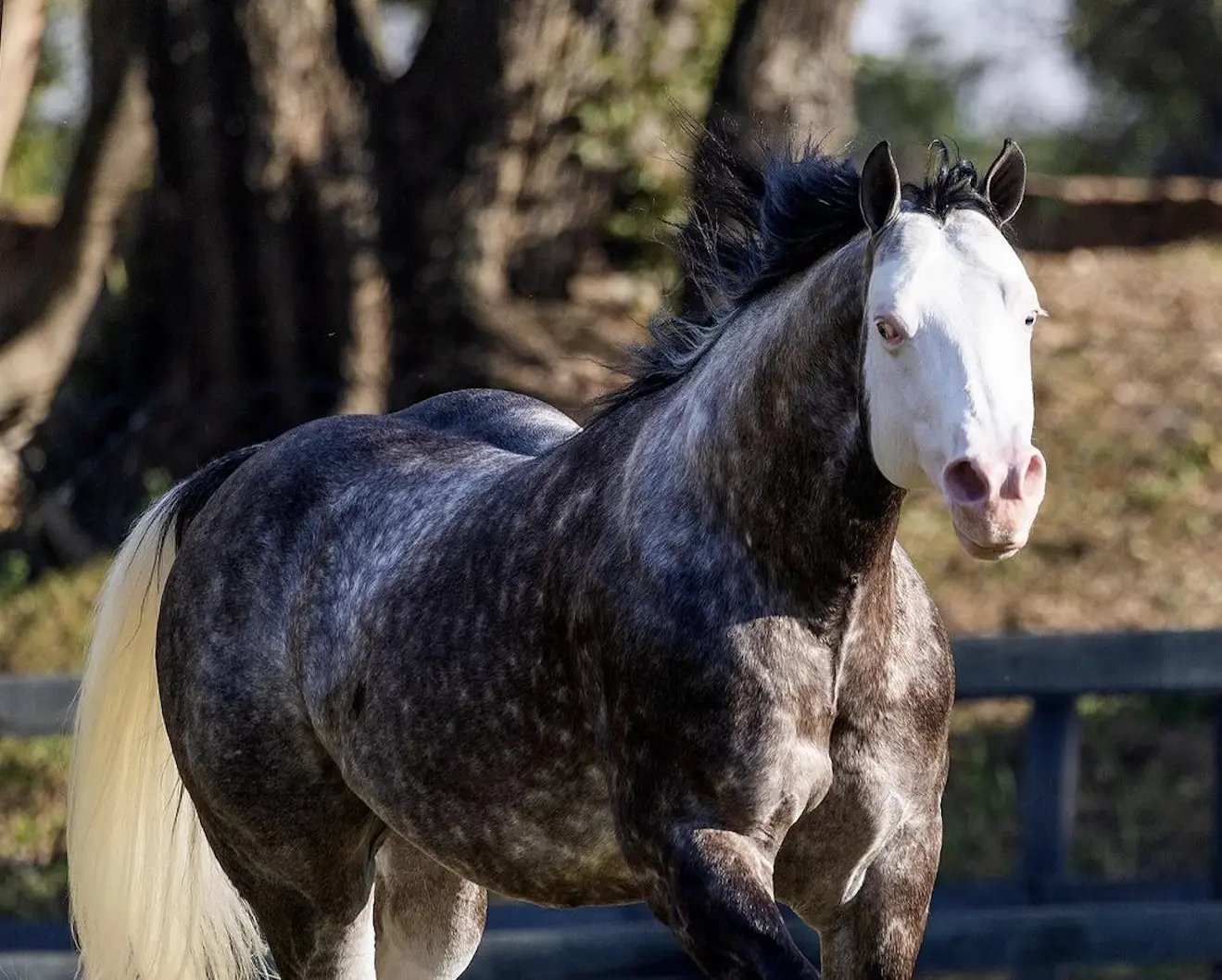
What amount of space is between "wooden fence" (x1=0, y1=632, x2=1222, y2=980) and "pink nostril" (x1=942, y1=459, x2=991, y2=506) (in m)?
2.32

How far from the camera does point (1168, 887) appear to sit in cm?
594

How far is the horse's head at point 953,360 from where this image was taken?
8.66 feet

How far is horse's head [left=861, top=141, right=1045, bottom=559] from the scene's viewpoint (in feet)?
8.66

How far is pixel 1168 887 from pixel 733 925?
342 centimetres

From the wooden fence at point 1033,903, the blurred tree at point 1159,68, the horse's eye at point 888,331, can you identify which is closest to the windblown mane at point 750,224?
the horse's eye at point 888,331

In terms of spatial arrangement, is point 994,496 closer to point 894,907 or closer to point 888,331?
point 888,331

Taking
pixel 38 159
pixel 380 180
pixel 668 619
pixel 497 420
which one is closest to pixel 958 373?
pixel 668 619

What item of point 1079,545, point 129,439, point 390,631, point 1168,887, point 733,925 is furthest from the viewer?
point 129,439

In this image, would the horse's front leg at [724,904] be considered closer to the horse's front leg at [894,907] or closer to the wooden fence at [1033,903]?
the horse's front leg at [894,907]

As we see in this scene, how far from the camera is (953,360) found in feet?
8.88

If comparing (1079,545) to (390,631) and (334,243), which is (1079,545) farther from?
(390,631)

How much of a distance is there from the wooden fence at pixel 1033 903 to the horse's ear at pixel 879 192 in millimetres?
2362

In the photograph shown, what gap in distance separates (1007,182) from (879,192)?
0.33 m

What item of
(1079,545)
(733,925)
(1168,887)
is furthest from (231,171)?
(733,925)
